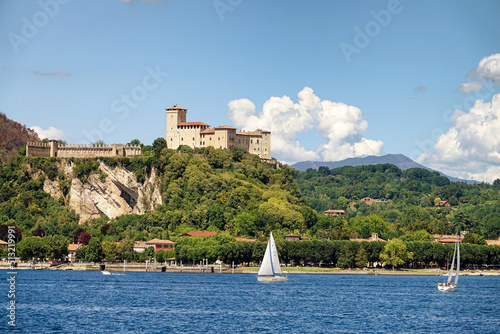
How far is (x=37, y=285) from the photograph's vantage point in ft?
288

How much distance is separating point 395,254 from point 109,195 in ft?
188

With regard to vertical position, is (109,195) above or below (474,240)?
above

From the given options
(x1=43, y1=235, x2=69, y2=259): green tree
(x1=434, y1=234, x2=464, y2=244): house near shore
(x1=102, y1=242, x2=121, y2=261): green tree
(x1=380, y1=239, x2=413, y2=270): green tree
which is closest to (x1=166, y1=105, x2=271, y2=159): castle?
(x1=43, y1=235, x2=69, y2=259): green tree

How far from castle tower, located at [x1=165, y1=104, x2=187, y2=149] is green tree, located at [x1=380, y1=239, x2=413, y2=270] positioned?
54.7 meters

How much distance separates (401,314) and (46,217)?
93.3 m

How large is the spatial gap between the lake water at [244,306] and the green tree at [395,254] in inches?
691

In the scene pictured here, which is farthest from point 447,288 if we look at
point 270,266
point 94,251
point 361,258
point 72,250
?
point 72,250

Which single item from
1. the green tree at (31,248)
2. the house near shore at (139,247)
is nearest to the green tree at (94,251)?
the house near shore at (139,247)

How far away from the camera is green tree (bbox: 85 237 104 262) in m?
124

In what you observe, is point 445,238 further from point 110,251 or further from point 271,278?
point 110,251

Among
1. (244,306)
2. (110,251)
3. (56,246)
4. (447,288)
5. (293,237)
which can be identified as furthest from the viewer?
(293,237)

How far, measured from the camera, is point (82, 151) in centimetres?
15100

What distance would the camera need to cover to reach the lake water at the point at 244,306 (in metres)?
55.5

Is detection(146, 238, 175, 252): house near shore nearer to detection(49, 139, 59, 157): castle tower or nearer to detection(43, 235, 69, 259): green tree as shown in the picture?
detection(43, 235, 69, 259): green tree
